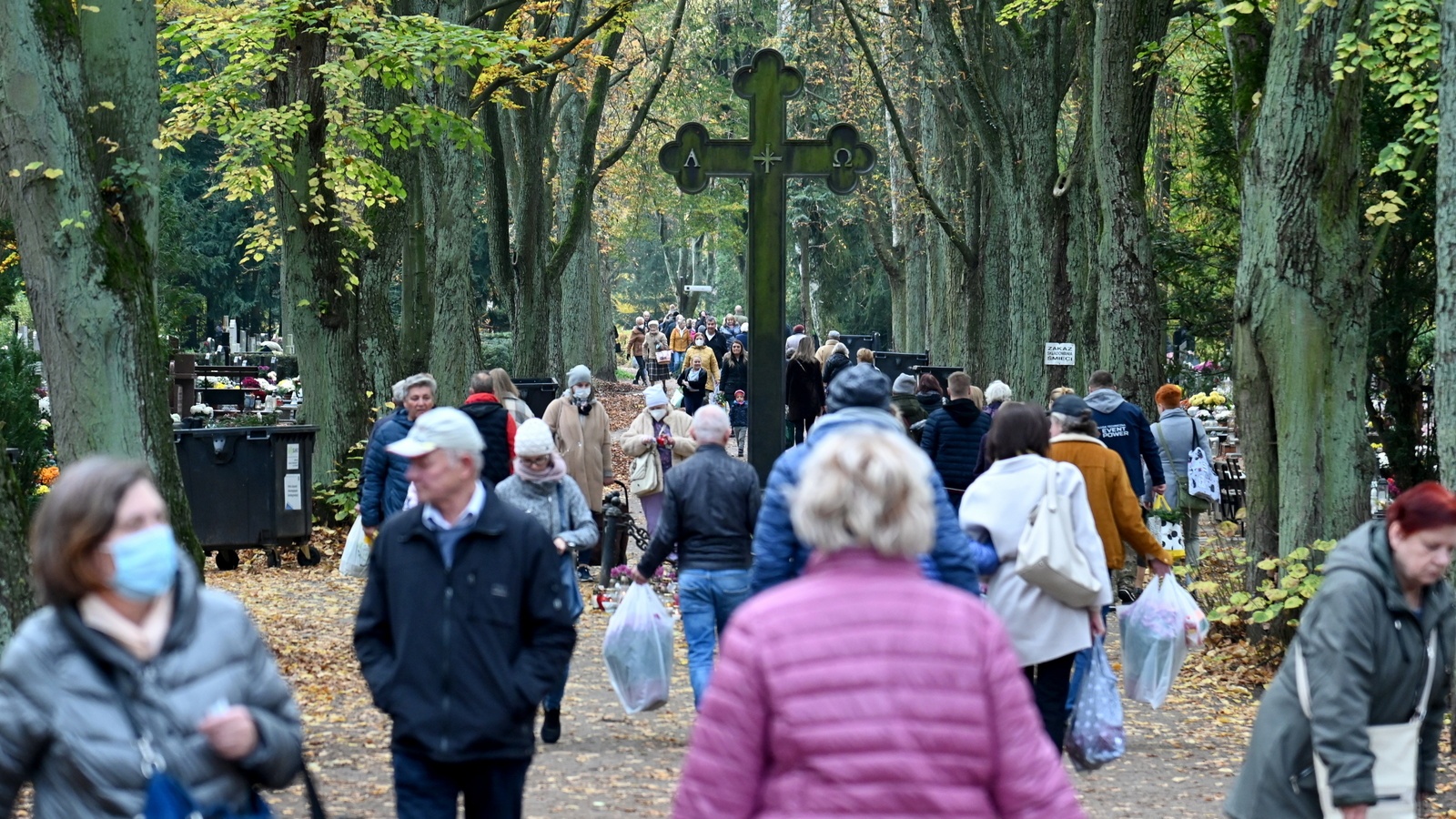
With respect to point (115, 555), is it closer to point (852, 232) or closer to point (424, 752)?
point (424, 752)

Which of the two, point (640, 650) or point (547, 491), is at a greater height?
point (547, 491)

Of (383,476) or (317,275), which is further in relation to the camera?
(317,275)

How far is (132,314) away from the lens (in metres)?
9.23

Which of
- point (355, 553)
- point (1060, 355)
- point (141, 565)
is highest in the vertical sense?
point (1060, 355)

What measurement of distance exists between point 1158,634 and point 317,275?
1092cm

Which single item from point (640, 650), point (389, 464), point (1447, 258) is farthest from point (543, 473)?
point (1447, 258)

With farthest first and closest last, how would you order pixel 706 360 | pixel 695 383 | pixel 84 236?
1. pixel 706 360
2. pixel 695 383
3. pixel 84 236

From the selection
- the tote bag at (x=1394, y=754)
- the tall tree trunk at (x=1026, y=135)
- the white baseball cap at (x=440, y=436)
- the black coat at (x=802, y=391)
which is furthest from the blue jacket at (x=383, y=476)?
the black coat at (x=802, y=391)

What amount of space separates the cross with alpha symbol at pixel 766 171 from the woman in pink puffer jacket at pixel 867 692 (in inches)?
344

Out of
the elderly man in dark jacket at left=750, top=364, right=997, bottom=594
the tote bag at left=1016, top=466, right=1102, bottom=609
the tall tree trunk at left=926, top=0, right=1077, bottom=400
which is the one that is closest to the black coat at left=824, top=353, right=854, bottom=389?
the tall tree trunk at left=926, top=0, right=1077, bottom=400

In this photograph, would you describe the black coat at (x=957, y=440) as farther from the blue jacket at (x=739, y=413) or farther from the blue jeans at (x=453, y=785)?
the blue jacket at (x=739, y=413)

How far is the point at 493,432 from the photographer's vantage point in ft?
38.9

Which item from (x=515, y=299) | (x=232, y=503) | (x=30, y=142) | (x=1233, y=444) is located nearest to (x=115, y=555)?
(x=30, y=142)

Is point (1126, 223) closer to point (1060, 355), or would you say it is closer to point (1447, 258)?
point (1060, 355)
